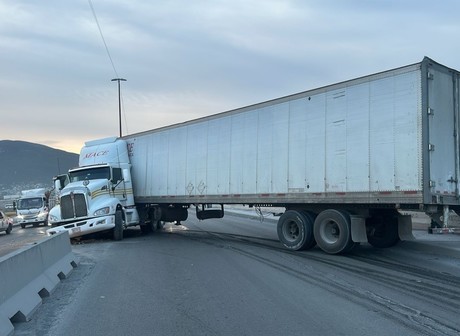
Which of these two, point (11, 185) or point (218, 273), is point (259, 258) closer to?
point (218, 273)

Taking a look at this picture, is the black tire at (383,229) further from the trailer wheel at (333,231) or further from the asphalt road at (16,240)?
the asphalt road at (16,240)

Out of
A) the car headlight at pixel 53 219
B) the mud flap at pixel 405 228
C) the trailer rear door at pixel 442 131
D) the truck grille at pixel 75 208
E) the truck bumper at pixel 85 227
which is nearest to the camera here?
the trailer rear door at pixel 442 131

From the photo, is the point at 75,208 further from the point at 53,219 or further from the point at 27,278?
the point at 27,278

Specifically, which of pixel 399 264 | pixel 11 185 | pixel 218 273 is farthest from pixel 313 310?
pixel 11 185

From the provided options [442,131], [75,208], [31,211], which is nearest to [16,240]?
[75,208]

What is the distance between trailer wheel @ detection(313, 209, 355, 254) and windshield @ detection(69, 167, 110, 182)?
947 cm

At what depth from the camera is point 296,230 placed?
46.9 feet

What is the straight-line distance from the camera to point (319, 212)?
13930 mm

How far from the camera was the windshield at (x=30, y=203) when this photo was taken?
33.4 m

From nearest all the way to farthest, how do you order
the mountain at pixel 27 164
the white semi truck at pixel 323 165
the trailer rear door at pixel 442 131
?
the trailer rear door at pixel 442 131
the white semi truck at pixel 323 165
the mountain at pixel 27 164

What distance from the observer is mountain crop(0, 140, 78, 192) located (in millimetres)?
138000

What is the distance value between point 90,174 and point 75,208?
6.00 ft

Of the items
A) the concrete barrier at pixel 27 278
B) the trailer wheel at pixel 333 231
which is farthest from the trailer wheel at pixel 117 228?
the concrete barrier at pixel 27 278

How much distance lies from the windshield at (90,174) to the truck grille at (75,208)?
1361 millimetres
